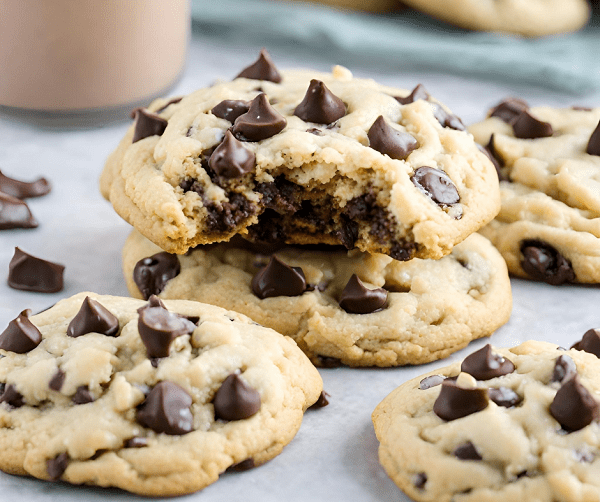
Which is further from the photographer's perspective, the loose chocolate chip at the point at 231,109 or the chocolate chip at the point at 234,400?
the loose chocolate chip at the point at 231,109

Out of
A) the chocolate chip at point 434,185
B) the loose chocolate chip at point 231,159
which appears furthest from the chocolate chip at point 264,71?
the chocolate chip at point 434,185

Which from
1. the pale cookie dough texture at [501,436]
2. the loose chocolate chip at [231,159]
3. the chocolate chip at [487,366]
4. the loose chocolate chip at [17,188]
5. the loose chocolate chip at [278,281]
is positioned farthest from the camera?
the loose chocolate chip at [17,188]

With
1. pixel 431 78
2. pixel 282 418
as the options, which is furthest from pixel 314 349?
pixel 431 78

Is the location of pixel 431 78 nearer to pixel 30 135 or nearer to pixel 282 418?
pixel 30 135

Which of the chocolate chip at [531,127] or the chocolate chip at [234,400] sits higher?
the chocolate chip at [531,127]

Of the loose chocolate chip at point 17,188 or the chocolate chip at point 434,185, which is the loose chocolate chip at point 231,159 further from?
the loose chocolate chip at point 17,188

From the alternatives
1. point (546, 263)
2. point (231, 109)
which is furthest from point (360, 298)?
point (546, 263)

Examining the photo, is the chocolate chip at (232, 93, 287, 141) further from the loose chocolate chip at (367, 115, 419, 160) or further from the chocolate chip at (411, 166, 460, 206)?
the chocolate chip at (411, 166, 460, 206)
